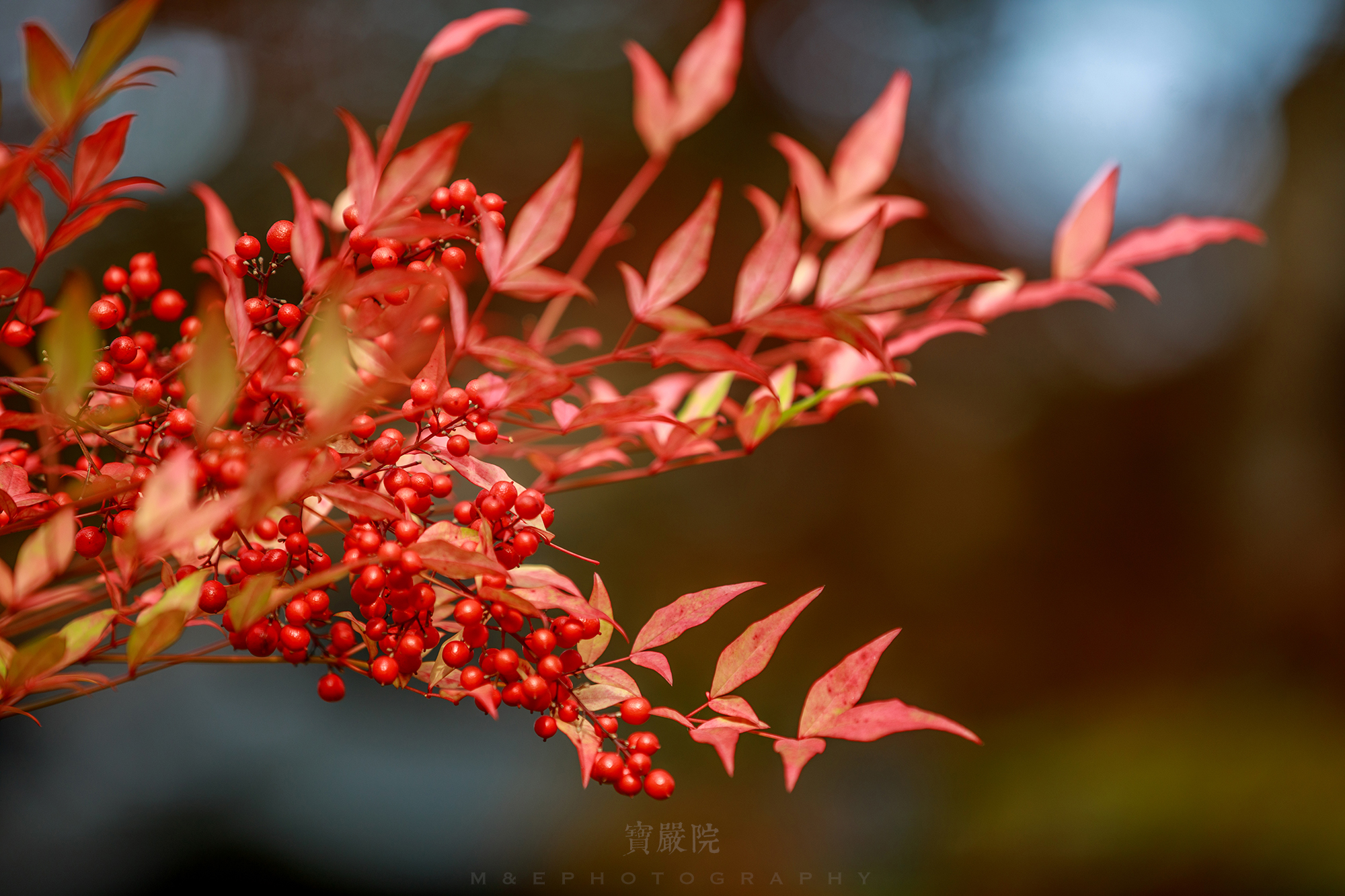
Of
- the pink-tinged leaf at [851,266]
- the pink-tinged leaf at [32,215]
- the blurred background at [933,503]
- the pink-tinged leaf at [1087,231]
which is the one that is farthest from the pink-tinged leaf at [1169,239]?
the blurred background at [933,503]

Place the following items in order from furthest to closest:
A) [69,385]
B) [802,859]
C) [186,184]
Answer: [802,859] → [186,184] → [69,385]

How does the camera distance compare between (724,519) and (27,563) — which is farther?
(724,519)

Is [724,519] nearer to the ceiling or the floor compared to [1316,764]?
nearer to the ceiling

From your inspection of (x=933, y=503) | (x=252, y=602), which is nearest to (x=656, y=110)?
(x=252, y=602)

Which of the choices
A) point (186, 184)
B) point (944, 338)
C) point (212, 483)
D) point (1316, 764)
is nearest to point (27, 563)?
point (212, 483)

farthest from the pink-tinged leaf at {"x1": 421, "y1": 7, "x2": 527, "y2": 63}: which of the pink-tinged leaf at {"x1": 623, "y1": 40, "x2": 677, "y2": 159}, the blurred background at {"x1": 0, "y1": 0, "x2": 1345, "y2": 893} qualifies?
the blurred background at {"x1": 0, "y1": 0, "x2": 1345, "y2": 893}

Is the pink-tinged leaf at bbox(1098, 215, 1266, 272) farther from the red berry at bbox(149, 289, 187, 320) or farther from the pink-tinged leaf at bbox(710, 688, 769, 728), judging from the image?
the red berry at bbox(149, 289, 187, 320)

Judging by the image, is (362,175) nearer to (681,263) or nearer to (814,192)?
(681,263)

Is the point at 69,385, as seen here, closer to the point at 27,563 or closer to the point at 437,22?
the point at 27,563
